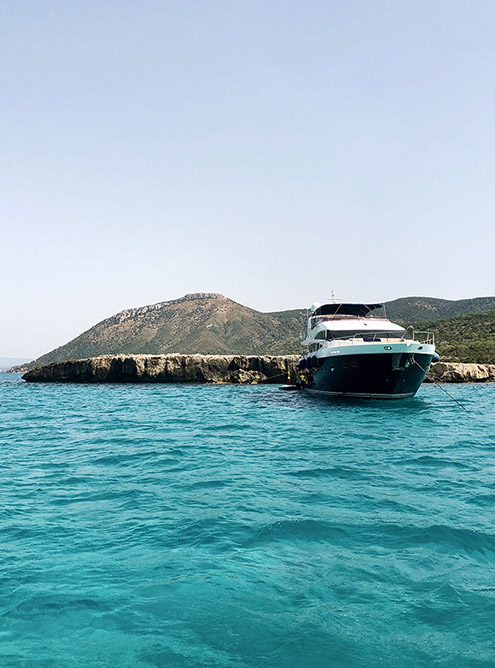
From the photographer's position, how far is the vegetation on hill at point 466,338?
204 feet

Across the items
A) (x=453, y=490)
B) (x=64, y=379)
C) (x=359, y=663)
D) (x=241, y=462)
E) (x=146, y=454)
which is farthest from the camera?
(x=64, y=379)

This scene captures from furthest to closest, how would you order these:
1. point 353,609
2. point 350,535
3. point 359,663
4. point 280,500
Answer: point 280,500, point 350,535, point 353,609, point 359,663

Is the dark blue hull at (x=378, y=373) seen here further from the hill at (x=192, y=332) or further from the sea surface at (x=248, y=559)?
the hill at (x=192, y=332)

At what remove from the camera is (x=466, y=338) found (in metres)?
74.9

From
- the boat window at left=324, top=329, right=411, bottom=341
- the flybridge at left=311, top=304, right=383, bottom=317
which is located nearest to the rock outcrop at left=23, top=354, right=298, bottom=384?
the flybridge at left=311, top=304, right=383, bottom=317

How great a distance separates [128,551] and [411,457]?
8.07 metres

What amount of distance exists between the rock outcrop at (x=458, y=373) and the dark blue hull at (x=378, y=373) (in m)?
30.6

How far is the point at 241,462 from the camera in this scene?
11.0 m

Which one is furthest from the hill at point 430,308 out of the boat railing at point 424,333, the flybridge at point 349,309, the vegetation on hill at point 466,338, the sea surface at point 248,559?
the sea surface at point 248,559

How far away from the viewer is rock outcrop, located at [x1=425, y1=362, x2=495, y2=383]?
55.0m

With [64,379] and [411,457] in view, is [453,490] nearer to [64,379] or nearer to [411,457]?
[411,457]

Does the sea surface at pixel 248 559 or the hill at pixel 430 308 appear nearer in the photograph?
the sea surface at pixel 248 559

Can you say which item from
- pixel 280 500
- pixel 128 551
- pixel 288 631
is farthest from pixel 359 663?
pixel 280 500

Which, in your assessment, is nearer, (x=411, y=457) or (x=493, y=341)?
(x=411, y=457)
